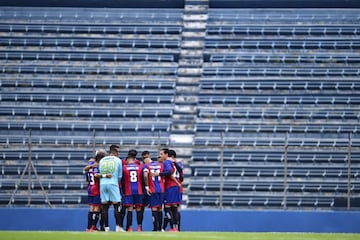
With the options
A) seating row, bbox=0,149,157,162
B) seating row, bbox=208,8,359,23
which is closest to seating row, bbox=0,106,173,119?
seating row, bbox=0,149,157,162

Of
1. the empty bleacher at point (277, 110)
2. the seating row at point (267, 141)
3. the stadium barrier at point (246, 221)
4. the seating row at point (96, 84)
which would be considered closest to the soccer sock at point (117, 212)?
the stadium barrier at point (246, 221)

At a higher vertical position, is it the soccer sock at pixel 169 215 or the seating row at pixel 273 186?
the seating row at pixel 273 186

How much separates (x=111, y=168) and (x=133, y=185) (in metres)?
0.75

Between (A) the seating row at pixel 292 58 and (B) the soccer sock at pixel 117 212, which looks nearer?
(B) the soccer sock at pixel 117 212

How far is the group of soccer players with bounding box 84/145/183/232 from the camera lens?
1775 cm

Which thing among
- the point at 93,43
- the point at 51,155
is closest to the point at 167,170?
the point at 51,155

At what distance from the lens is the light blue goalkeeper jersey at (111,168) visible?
695 inches

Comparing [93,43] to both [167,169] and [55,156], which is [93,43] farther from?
[167,169]

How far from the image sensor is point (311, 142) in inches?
1021

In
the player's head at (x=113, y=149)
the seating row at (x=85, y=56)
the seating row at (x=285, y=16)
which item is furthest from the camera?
the seating row at (x=285, y=16)

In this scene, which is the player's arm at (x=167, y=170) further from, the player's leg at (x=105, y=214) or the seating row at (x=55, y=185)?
the seating row at (x=55, y=185)

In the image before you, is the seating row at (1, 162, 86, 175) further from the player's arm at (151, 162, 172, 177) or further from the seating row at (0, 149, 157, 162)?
the player's arm at (151, 162, 172, 177)

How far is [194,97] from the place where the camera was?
91.6 feet

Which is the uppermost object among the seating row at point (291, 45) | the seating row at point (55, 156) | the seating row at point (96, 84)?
the seating row at point (291, 45)
